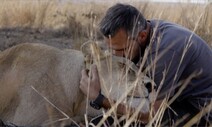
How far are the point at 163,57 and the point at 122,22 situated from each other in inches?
15.2

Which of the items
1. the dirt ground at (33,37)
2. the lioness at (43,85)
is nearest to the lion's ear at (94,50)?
the lioness at (43,85)

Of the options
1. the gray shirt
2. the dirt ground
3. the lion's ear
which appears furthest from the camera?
the dirt ground

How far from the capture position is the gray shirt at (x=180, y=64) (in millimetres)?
3713

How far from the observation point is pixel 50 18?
12039mm

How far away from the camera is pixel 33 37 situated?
888cm

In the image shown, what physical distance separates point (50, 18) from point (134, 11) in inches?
326

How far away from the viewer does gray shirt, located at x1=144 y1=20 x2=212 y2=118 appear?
12.2ft

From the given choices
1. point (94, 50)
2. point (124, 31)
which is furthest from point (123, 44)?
point (94, 50)

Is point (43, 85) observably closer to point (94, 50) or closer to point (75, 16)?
point (94, 50)

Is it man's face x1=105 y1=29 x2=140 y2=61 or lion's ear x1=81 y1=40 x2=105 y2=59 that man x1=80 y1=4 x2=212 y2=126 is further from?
Result: lion's ear x1=81 y1=40 x2=105 y2=59

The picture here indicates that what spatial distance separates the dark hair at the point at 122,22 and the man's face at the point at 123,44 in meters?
0.03

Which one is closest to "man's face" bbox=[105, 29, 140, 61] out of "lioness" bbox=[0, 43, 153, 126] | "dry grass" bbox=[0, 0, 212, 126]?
"lioness" bbox=[0, 43, 153, 126]

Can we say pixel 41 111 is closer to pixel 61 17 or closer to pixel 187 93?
pixel 187 93

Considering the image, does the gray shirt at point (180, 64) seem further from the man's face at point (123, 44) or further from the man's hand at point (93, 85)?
the man's hand at point (93, 85)
